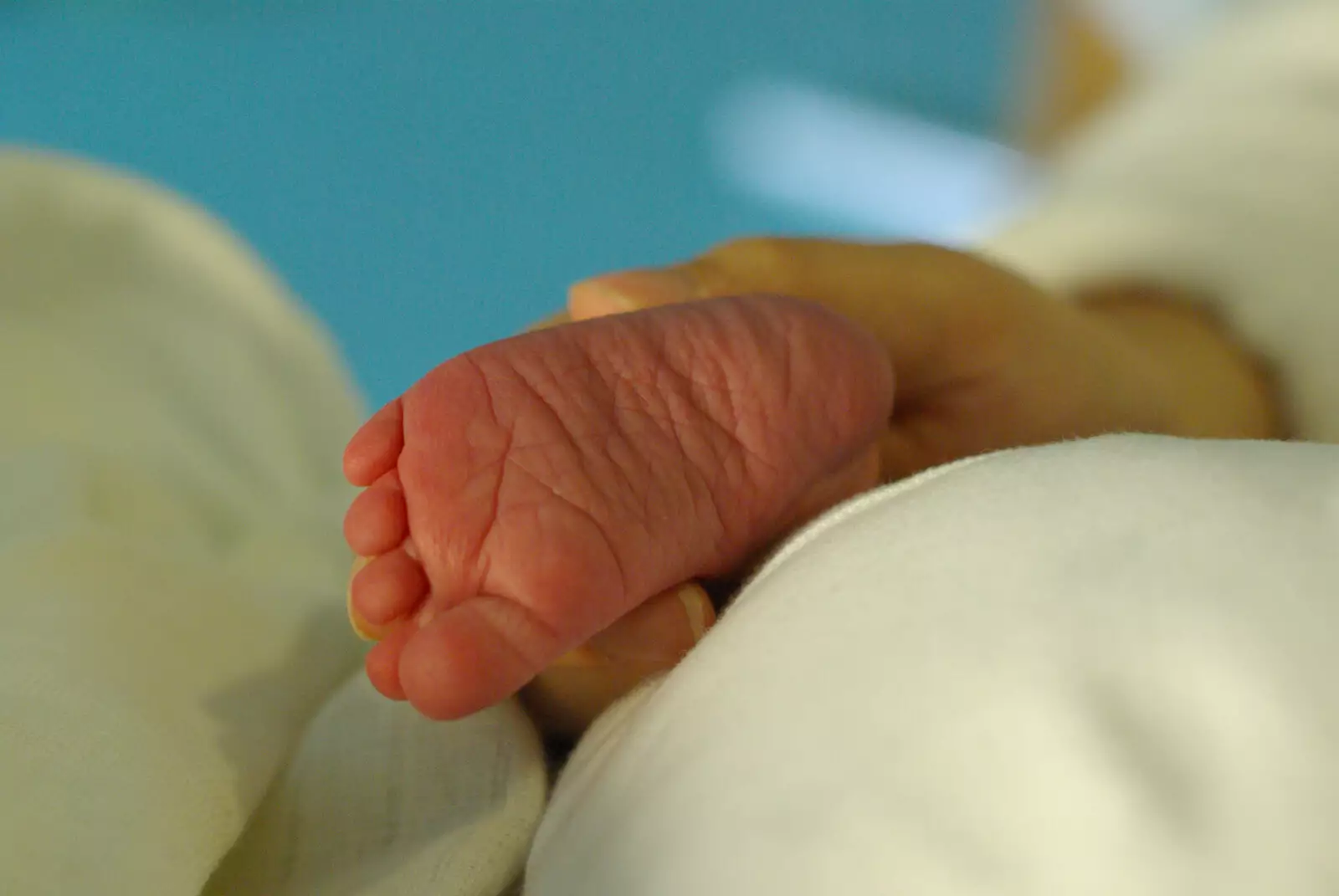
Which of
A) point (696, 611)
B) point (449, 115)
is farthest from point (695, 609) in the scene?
point (449, 115)

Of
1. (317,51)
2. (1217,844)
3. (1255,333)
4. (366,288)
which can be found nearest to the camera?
(1217,844)

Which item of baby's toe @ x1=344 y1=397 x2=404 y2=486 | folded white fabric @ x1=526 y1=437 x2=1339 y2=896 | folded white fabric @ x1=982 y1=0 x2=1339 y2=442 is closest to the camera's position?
folded white fabric @ x1=526 y1=437 x2=1339 y2=896

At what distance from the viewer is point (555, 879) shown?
0.26 metres

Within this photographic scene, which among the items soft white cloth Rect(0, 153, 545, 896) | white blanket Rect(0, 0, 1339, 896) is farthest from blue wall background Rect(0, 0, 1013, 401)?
white blanket Rect(0, 0, 1339, 896)

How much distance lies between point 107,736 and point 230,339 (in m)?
0.38

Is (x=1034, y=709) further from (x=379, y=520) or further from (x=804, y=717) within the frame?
(x=379, y=520)

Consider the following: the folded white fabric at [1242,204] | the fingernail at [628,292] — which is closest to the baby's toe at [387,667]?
the fingernail at [628,292]

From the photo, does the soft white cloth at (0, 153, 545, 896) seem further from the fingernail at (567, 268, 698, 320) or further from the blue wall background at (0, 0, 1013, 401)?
the blue wall background at (0, 0, 1013, 401)

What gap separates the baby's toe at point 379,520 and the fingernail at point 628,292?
91 mm

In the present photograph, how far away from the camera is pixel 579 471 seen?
11.8 inches

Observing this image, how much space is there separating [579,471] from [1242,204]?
0.43 m

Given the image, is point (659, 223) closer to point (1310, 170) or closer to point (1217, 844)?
point (1310, 170)

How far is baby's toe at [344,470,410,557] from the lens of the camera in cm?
30

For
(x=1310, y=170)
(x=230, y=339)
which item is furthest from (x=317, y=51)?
(x=1310, y=170)
